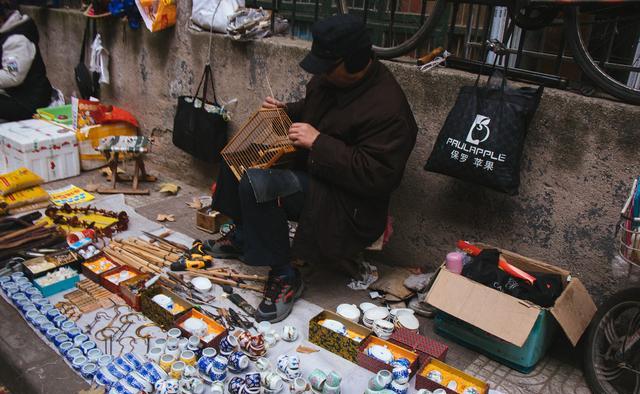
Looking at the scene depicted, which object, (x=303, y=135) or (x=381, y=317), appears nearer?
(x=303, y=135)

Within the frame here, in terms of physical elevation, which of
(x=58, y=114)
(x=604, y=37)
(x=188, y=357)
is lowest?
(x=188, y=357)

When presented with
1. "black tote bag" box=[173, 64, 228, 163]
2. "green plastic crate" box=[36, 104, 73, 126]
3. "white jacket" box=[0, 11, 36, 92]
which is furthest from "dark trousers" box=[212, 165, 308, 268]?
"white jacket" box=[0, 11, 36, 92]

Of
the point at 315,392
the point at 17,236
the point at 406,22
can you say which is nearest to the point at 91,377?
the point at 315,392

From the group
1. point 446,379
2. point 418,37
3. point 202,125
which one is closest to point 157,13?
point 202,125

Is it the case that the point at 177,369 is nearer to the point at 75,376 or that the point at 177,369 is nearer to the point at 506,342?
the point at 75,376

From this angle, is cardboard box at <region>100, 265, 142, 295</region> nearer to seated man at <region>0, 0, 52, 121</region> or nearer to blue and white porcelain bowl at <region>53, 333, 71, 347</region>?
blue and white porcelain bowl at <region>53, 333, 71, 347</region>

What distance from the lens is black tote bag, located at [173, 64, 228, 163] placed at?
4.48 m

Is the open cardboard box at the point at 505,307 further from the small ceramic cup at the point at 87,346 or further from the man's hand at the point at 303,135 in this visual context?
the small ceramic cup at the point at 87,346

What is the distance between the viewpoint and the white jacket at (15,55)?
510 centimetres

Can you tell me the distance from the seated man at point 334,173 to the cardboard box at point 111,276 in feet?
2.58

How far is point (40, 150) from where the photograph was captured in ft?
15.6

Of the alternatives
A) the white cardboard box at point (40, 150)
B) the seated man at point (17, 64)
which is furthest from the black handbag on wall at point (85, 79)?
the white cardboard box at point (40, 150)

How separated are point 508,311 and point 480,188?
0.87 meters

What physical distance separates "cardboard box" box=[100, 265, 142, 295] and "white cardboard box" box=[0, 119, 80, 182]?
1945mm
